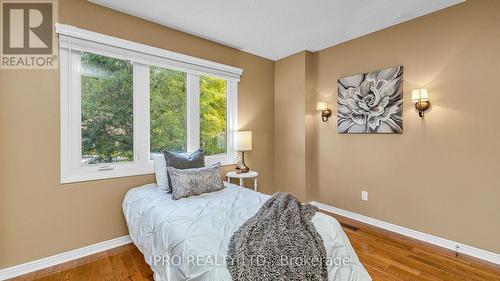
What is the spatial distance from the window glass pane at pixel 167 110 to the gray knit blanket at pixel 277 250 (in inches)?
68.9

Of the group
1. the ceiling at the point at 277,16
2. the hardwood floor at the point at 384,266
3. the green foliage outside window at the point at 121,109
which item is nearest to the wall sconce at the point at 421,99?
Result: the ceiling at the point at 277,16

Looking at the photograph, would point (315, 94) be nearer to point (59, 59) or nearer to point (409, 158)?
point (409, 158)

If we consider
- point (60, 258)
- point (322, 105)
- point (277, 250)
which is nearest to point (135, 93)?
point (60, 258)

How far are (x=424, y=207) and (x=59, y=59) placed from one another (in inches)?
161

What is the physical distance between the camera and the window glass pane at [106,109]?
2.31 meters

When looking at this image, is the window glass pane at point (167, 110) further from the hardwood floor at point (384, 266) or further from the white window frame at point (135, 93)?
the hardwood floor at point (384, 266)

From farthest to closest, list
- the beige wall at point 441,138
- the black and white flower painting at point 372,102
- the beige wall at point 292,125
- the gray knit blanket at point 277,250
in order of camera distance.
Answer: the beige wall at point 292,125, the black and white flower painting at point 372,102, the beige wall at point 441,138, the gray knit blanket at point 277,250

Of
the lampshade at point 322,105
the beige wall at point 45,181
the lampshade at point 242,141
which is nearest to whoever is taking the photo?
Answer: the beige wall at point 45,181

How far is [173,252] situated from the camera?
54.8 inches

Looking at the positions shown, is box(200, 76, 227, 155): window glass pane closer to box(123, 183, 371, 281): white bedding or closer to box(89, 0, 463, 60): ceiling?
box(89, 0, 463, 60): ceiling

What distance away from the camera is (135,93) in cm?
258

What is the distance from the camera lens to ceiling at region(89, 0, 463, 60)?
2.29m

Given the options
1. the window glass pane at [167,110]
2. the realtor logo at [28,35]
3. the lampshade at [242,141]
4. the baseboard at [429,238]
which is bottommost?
the baseboard at [429,238]

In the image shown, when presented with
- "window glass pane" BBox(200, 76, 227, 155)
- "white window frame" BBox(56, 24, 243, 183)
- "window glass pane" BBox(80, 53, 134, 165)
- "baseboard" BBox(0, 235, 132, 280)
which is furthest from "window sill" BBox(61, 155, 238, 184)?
"window glass pane" BBox(200, 76, 227, 155)
